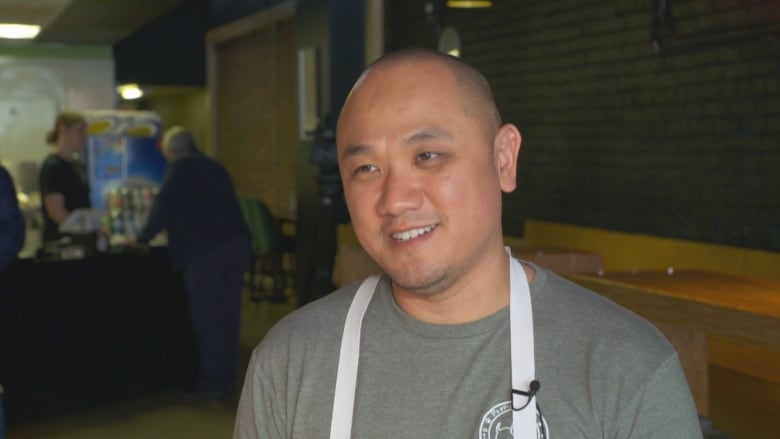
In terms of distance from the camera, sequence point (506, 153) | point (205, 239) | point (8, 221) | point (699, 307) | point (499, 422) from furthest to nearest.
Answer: point (205, 239) < point (8, 221) < point (699, 307) < point (506, 153) < point (499, 422)

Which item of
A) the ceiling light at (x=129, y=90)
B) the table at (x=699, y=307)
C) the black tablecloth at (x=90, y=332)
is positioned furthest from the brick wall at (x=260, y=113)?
the table at (x=699, y=307)

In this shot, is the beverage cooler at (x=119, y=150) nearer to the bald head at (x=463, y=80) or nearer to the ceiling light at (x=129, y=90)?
the ceiling light at (x=129, y=90)

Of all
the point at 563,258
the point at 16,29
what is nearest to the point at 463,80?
the point at 563,258

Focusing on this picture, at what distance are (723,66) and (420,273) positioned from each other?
169 inches

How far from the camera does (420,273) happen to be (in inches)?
56.9

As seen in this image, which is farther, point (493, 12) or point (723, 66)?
point (493, 12)

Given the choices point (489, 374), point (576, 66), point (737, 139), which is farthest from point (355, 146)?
point (576, 66)

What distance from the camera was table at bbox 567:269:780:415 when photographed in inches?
144

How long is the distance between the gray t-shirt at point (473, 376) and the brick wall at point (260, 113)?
9055 millimetres

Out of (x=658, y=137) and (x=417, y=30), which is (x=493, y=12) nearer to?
(x=417, y=30)

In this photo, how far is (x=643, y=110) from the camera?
19.7ft

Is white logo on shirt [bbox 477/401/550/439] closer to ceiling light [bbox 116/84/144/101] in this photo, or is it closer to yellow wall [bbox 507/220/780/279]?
yellow wall [bbox 507/220/780/279]

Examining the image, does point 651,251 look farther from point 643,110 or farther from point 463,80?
point 463,80

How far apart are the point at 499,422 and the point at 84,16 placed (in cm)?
1020
